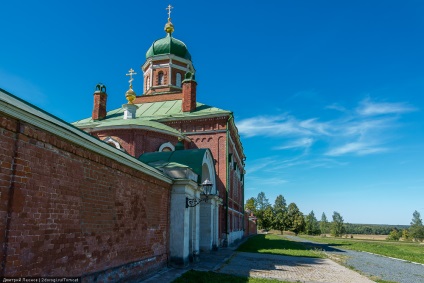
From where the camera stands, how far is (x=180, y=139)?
20047mm

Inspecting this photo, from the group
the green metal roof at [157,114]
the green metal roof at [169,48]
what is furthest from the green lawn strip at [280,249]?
the green metal roof at [169,48]

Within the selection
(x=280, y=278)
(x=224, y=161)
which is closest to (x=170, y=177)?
(x=280, y=278)

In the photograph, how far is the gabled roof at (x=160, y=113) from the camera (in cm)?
2175

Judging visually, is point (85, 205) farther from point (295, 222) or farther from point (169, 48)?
point (295, 222)

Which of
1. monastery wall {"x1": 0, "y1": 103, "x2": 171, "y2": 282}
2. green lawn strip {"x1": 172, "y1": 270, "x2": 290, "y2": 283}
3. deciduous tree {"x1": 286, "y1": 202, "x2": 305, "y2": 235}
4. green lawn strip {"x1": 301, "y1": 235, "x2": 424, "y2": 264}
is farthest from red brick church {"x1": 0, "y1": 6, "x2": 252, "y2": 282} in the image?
deciduous tree {"x1": 286, "y1": 202, "x2": 305, "y2": 235}

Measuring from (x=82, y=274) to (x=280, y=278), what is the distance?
19.6 feet

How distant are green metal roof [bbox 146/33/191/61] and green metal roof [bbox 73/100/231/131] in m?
5.12

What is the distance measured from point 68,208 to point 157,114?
59.9 ft

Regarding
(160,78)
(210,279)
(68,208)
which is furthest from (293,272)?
(160,78)

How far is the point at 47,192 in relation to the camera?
16.9 feet

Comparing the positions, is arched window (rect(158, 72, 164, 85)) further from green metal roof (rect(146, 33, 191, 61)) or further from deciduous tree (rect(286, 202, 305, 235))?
deciduous tree (rect(286, 202, 305, 235))

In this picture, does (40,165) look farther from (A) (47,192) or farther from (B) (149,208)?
(B) (149,208)

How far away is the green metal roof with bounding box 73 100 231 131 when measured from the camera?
65.3 feet

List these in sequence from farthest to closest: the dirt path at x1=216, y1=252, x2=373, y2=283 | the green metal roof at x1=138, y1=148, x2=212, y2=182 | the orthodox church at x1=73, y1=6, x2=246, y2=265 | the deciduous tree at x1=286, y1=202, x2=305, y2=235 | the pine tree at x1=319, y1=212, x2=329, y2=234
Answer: the pine tree at x1=319, y1=212, x2=329, y2=234 → the deciduous tree at x1=286, y1=202, x2=305, y2=235 → the green metal roof at x1=138, y1=148, x2=212, y2=182 → the orthodox church at x1=73, y1=6, x2=246, y2=265 → the dirt path at x1=216, y1=252, x2=373, y2=283
